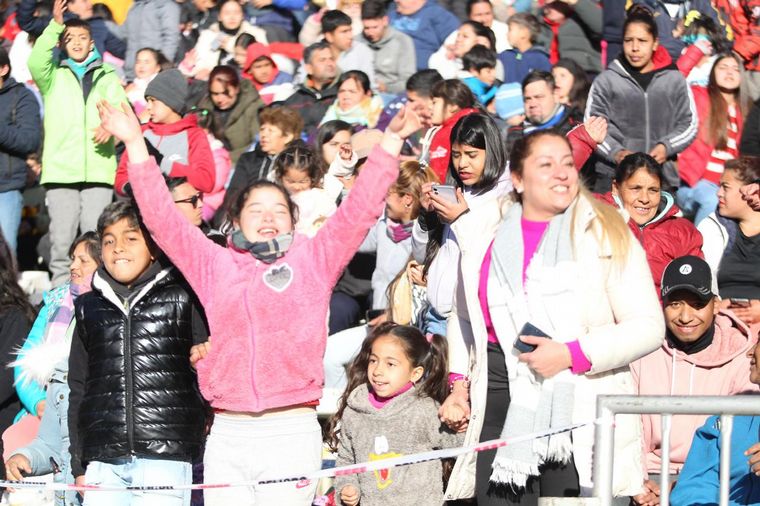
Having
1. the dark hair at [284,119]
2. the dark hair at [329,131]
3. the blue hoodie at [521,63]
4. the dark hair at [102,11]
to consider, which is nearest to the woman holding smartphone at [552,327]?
the dark hair at [329,131]

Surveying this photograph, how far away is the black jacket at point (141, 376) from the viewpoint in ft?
20.7

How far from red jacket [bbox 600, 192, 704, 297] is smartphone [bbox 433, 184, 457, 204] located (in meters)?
2.10

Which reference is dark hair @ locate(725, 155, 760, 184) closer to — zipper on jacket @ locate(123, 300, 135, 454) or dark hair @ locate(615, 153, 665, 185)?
dark hair @ locate(615, 153, 665, 185)

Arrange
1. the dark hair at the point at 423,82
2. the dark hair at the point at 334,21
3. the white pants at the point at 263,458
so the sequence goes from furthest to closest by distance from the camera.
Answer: the dark hair at the point at 334,21 < the dark hair at the point at 423,82 < the white pants at the point at 263,458

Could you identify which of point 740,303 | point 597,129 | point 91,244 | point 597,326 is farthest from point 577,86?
point 597,326

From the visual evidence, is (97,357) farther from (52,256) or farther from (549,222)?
(52,256)

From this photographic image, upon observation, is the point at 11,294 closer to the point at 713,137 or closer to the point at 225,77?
the point at 225,77

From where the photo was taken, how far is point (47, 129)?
11750mm

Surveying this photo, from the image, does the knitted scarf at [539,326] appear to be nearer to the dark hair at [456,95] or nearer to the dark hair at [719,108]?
the dark hair at [456,95]

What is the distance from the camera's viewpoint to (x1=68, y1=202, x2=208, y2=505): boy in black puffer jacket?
20.7ft

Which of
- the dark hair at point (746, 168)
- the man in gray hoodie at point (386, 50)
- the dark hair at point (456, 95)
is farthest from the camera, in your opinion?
the man in gray hoodie at point (386, 50)

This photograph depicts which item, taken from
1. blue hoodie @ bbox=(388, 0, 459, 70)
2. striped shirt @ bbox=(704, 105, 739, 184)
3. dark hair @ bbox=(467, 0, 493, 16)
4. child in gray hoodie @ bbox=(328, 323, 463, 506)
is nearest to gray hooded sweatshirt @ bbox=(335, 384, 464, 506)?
child in gray hoodie @ bbox=(328, 323, 463, 506)

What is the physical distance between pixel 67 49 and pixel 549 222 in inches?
274

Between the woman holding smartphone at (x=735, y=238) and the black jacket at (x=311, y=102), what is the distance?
447cm
